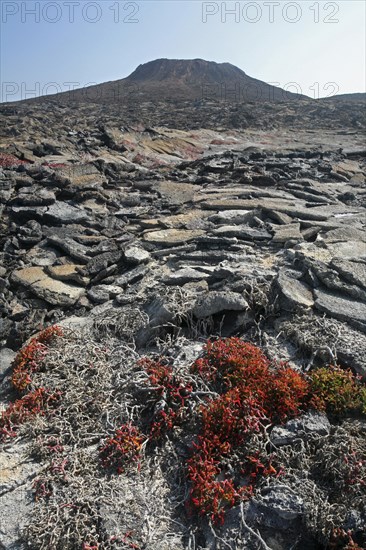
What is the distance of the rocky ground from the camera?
381 centimetres

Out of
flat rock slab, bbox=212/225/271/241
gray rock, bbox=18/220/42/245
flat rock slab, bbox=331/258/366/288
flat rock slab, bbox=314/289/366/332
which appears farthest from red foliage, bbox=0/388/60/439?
flat rock slab, bbox=212/225/271/241

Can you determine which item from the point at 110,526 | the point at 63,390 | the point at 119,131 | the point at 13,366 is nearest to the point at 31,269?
the point at 13,366

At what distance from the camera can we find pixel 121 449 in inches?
172

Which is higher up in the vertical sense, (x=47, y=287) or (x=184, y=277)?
(x=184, y=277)

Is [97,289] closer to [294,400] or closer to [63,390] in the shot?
[63,390]

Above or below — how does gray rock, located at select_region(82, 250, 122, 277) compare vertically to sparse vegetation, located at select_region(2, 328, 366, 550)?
above

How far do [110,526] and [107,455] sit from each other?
Result: 2.43ft

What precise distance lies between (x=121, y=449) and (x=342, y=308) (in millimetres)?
3404

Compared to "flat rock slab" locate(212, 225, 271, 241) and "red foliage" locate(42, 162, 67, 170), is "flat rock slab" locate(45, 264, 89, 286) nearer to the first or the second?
"flat rock slab" locate(212, 225, 271, 241)

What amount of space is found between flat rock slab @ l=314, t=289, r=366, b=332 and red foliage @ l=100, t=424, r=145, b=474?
9.72 ft

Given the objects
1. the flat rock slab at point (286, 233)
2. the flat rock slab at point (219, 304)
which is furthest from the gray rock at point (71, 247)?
the flat rock slab at point (286, 233)

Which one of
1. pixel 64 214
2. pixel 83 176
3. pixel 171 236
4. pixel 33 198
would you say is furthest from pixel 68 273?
pixel 83 176

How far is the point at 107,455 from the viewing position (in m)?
4.39

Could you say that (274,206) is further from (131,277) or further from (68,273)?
(68,273)
